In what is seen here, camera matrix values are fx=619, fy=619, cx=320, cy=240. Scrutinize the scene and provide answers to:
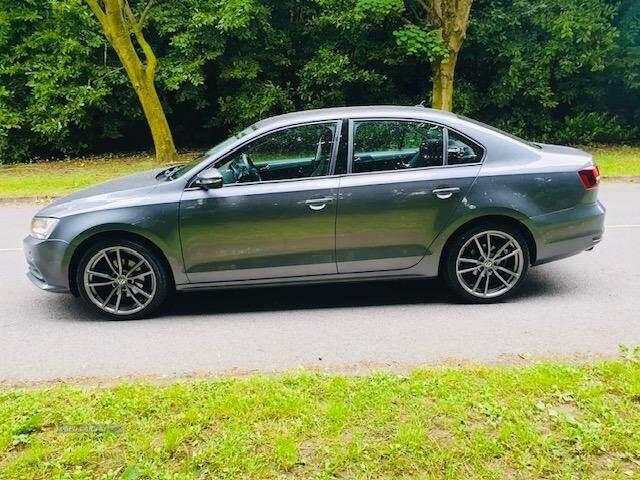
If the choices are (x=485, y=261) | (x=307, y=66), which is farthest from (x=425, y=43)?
(x=485, y=261)

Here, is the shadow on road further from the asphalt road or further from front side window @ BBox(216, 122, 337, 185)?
front side window @ BBox(216, 122, 337, 185)

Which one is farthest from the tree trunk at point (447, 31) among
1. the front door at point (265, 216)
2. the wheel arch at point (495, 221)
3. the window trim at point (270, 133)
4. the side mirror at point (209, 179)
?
the side mirror at point (209, 179)

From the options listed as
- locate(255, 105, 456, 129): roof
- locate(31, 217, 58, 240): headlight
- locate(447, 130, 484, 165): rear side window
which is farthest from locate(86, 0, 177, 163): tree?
locate(447, 130, 484, 165): rear side window

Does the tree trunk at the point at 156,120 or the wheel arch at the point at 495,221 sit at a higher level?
the tree trunk at the point at 156,120

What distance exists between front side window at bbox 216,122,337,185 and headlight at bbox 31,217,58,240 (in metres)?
1.52

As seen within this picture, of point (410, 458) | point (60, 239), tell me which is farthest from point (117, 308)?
point (410, 458)

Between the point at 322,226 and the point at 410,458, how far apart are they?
2.57 m

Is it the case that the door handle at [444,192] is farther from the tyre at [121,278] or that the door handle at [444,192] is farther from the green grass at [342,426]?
the tyre at [121,278]

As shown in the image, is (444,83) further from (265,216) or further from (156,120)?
(265,216)

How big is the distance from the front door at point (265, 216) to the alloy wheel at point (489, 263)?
46.3 inches

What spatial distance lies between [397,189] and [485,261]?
3.37 feet

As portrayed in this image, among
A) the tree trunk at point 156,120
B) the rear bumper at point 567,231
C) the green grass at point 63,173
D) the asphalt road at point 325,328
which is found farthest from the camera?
the tree trunk at point 156,120

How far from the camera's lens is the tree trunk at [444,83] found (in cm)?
1560

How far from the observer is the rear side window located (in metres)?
5.48
